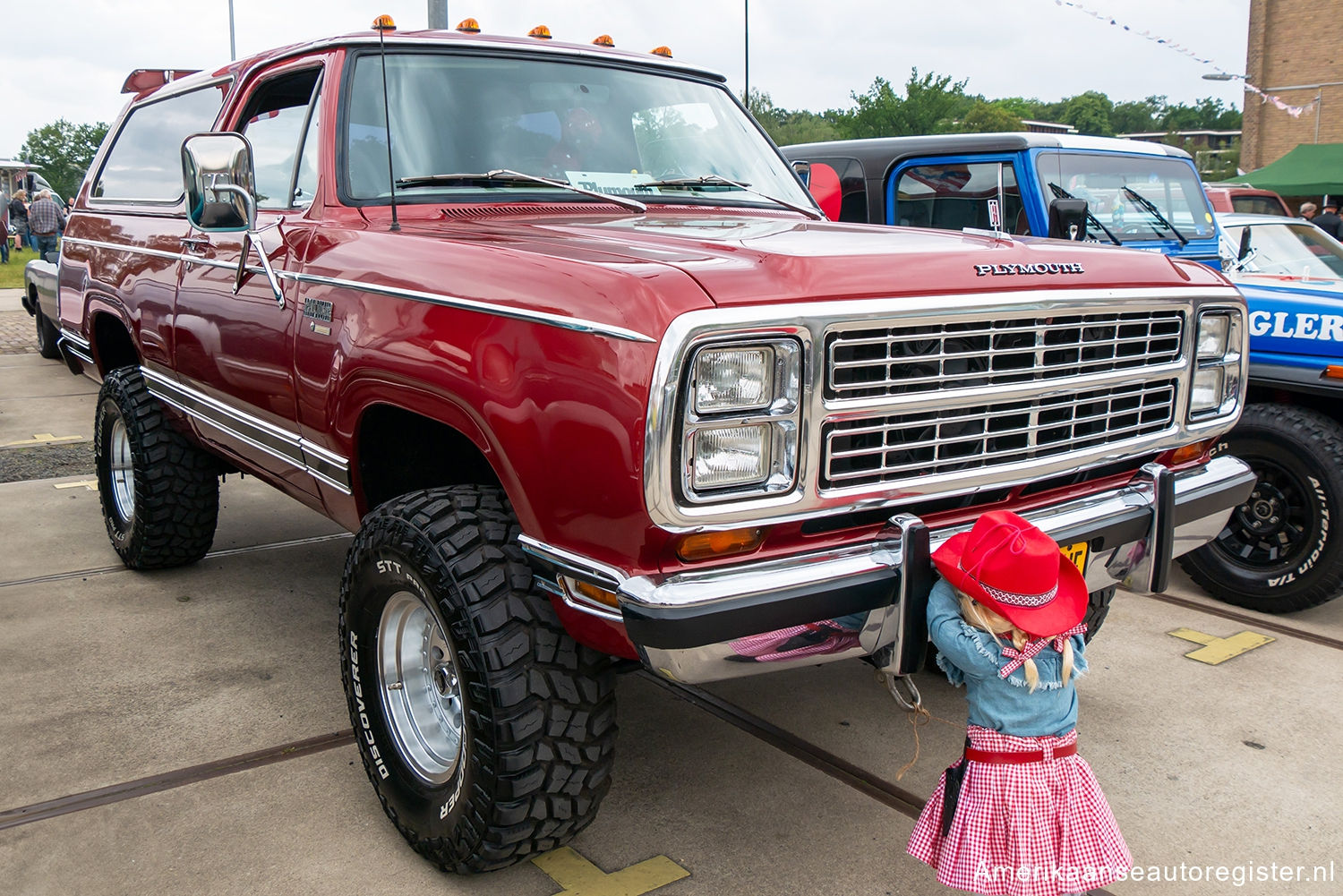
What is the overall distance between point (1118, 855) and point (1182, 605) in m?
2.73

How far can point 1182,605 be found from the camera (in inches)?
189

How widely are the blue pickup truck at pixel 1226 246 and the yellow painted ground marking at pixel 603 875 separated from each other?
2.56 meters

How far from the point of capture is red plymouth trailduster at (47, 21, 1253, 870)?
2.19 metres

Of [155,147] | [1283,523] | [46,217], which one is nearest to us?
[1283,523]

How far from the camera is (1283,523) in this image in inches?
184

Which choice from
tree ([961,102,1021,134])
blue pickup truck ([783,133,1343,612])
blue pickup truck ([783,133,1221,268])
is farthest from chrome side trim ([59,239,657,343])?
tree ([961,102,1021,134])

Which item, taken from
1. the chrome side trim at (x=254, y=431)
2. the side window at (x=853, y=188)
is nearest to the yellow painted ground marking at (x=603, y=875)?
the chrome side trim at (x=254, y=431)

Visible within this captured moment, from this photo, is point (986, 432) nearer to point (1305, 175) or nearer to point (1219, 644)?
point (1219, 644)

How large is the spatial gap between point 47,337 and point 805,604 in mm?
11279

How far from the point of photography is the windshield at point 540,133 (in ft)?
10.8

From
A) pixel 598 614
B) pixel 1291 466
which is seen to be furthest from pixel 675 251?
pixel 1291 466

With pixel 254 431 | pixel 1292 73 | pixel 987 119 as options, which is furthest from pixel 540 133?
pixel 987 119

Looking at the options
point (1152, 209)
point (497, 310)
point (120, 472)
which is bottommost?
point (120, 472)

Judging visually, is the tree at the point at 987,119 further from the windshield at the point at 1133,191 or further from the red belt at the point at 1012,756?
the red belt at the point at 1012,756
